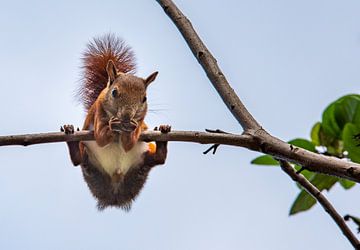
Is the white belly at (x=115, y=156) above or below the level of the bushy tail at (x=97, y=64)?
below

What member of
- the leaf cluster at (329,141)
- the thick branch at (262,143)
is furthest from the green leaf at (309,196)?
the thick branch at (262,143)

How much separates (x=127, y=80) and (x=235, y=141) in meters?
1.09

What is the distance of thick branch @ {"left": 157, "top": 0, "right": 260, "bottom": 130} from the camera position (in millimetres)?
1791

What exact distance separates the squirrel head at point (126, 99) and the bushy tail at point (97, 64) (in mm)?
276

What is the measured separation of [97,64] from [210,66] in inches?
47.8

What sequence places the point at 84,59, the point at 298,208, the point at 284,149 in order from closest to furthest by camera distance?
the point at 284,149, the point at 298,208, the point at 84,59

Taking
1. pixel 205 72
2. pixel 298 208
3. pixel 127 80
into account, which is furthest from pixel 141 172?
pixel 205 72

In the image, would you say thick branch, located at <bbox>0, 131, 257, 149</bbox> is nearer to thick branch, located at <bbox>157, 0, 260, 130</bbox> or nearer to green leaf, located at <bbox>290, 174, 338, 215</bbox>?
thick branch, located at <bbox>157, 0, 260, 130</bbox>

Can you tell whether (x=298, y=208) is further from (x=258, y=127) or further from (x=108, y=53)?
(x=108, y=53)

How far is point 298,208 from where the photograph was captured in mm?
2434

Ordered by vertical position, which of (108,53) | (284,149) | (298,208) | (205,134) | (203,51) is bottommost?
(298,208)

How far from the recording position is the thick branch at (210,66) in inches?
70.5

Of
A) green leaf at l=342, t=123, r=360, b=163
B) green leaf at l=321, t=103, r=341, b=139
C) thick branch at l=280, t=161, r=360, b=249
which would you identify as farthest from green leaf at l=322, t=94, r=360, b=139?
thick branch at l=280, t=161, r=360, b=249

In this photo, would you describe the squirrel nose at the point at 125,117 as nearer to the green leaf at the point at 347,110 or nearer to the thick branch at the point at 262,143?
the thick branch at the point at 262,143
